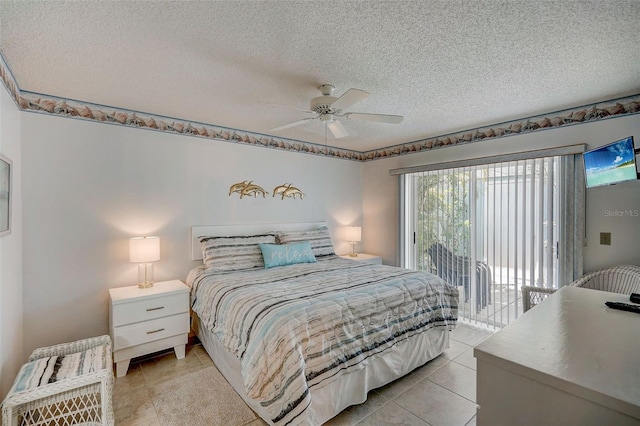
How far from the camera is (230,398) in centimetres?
225

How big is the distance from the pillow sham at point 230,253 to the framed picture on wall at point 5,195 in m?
1.53

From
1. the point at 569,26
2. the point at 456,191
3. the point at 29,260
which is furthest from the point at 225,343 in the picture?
the point at 456,191

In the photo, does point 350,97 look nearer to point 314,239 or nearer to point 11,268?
point 314,239

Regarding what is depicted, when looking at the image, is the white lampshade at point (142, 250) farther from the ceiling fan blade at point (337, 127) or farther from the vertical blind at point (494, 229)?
the vertical blind at point (494, 229)

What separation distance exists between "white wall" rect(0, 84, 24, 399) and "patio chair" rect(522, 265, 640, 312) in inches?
150

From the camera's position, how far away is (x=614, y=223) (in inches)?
107

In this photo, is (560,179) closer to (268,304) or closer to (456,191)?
(456,191)

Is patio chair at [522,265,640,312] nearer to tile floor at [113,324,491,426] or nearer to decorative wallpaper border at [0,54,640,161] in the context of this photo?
tile floor at [113,324,491,426]

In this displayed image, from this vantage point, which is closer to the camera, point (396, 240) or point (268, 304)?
point (268, 304)

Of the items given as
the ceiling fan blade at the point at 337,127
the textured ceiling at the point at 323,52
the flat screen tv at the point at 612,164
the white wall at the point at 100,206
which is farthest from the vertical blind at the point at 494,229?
→ the white wall at the point at 100,206

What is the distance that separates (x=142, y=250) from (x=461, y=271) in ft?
12.1

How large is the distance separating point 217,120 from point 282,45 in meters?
1.79

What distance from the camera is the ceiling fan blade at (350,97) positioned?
6.33 feet

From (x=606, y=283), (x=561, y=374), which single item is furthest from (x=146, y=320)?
(x=606, y=283)
